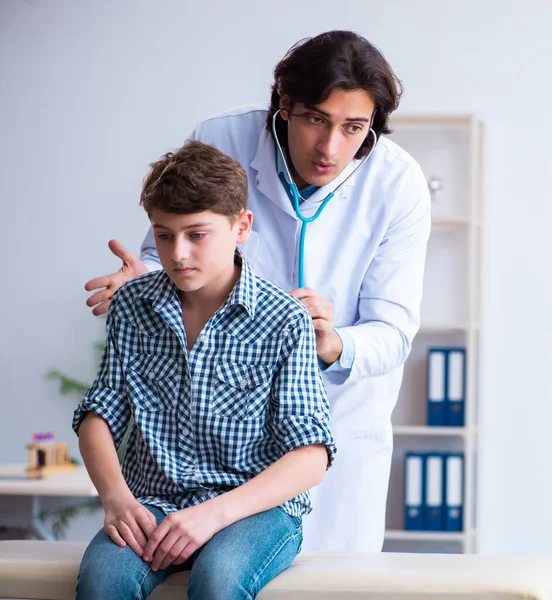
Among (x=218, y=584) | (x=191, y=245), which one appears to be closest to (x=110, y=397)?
(x=191, y=245)

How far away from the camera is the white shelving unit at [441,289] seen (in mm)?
4004

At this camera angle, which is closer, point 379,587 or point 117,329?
point 379,587

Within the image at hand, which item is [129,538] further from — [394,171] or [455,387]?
[455,387]

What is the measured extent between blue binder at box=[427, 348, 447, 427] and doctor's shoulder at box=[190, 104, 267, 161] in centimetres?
216

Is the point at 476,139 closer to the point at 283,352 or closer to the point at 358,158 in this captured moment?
the point at 358,158

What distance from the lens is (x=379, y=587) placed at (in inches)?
49.6

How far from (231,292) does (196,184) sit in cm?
18

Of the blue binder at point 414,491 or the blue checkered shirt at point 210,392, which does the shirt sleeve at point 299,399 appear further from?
the blue binder at point 414,491

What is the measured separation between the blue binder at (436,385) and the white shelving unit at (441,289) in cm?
15

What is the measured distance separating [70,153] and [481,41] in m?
1.95

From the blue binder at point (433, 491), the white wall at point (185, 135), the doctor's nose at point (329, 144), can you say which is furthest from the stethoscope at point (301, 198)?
the white wall at point (185, 135)

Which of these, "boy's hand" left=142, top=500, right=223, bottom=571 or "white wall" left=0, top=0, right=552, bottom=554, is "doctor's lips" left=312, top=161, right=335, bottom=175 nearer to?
"boy's hand" left=142, top=500, right=223, bottom=571

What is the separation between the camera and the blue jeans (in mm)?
1217

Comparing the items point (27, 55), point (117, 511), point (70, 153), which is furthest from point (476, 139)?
point (117, 511)
